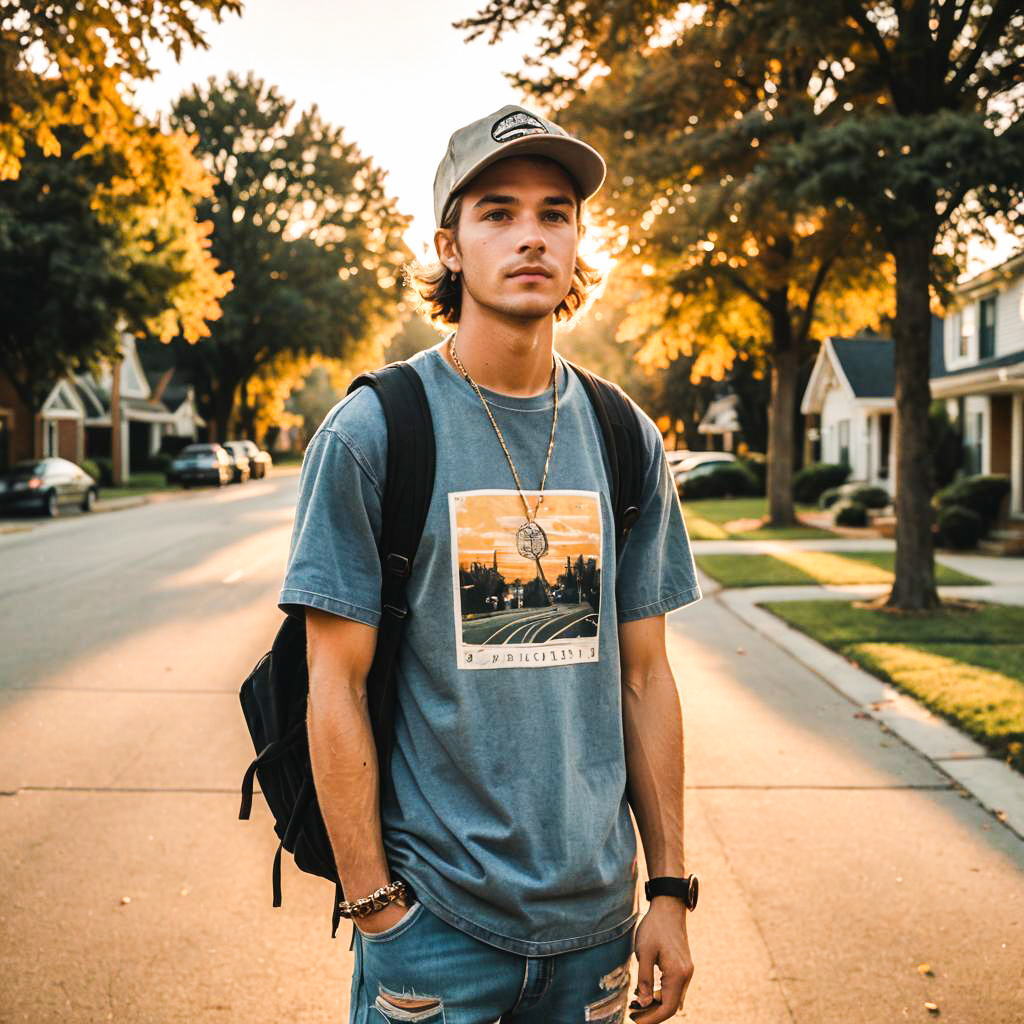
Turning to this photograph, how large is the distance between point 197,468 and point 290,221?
584 inches

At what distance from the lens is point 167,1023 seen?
3418 millimetres

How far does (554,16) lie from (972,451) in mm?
17484

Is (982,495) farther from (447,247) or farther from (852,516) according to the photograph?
(447,247)

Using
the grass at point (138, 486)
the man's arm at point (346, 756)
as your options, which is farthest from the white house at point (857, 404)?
the man's arm at point (346, 756)

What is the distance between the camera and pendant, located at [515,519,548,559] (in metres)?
1.91

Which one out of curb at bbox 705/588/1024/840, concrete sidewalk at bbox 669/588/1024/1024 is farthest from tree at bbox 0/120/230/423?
concrete sidewalk at bbox 669/588/1024/1024

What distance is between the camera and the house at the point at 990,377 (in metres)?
21.4

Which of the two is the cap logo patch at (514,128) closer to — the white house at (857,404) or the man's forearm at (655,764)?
the man's forearm at (655,764)

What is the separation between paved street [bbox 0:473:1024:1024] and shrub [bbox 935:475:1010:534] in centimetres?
1345

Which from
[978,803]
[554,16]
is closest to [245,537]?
[554,16]

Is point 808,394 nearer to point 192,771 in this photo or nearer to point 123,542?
point 123,542

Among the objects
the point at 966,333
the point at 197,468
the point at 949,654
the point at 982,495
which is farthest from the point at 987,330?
the point at 197,468

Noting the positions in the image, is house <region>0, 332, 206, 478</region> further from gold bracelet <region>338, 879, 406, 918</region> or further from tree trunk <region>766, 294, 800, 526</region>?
gold bracelet <region>338, 879, 406, 918</region>

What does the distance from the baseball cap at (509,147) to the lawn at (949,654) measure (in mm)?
5297
